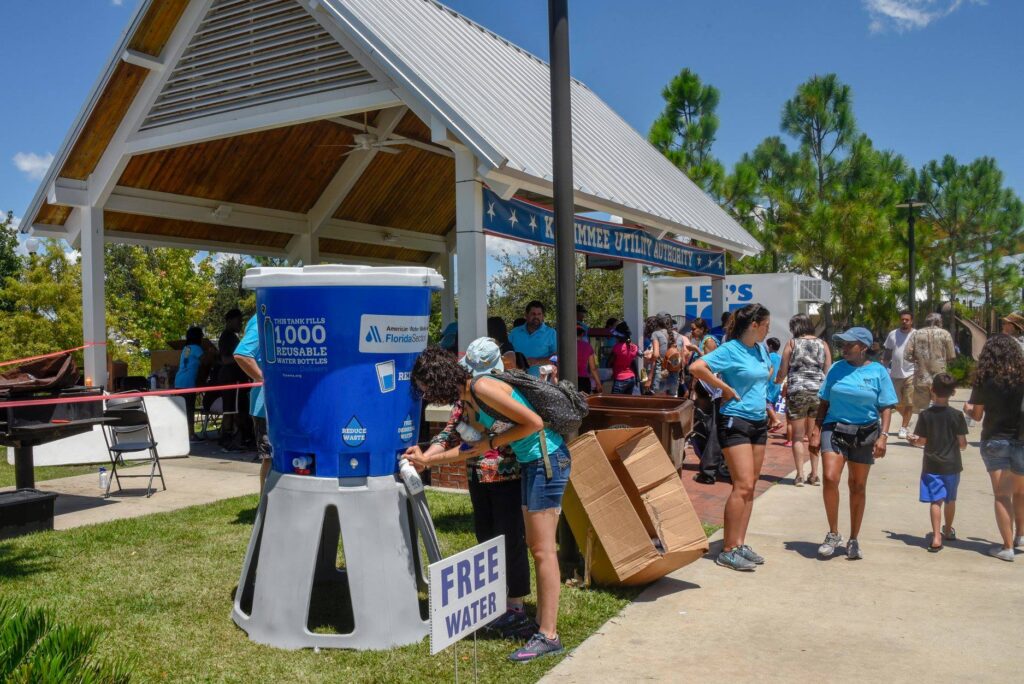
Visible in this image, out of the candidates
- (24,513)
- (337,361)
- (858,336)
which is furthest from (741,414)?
(24,513)

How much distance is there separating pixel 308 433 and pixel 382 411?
42 centimetres

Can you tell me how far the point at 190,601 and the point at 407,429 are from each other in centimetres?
185

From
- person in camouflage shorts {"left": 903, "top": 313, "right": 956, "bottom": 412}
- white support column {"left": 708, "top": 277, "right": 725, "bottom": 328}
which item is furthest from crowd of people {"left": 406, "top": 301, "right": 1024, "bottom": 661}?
white support column {"left": 708, "top": 277, "right": 725, "bottom": 328}

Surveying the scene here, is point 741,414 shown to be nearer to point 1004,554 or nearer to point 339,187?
point 1004,554

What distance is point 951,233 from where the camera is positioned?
40438mm

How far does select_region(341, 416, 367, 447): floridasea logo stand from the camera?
4660 millimetres

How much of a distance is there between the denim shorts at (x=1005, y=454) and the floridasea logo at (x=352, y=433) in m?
4.79

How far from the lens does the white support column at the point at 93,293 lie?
11.7 metres

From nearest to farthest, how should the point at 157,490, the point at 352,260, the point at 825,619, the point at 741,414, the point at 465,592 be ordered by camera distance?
the point at 465,592
the point at 825,619
the point at 741,414
the point at 157,490
the point at 352,260

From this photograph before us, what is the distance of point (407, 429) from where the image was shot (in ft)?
16.1

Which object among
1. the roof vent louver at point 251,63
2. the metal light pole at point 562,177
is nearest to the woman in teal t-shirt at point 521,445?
the metal light pole at point 562,177

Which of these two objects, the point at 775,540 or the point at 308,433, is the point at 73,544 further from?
the point at 775,540

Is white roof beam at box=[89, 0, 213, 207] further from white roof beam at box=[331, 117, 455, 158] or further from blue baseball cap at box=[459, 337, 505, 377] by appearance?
blue baseball cap at box=[459, 337, 505, 377]

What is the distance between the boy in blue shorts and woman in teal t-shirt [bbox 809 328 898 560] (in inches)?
23.8
